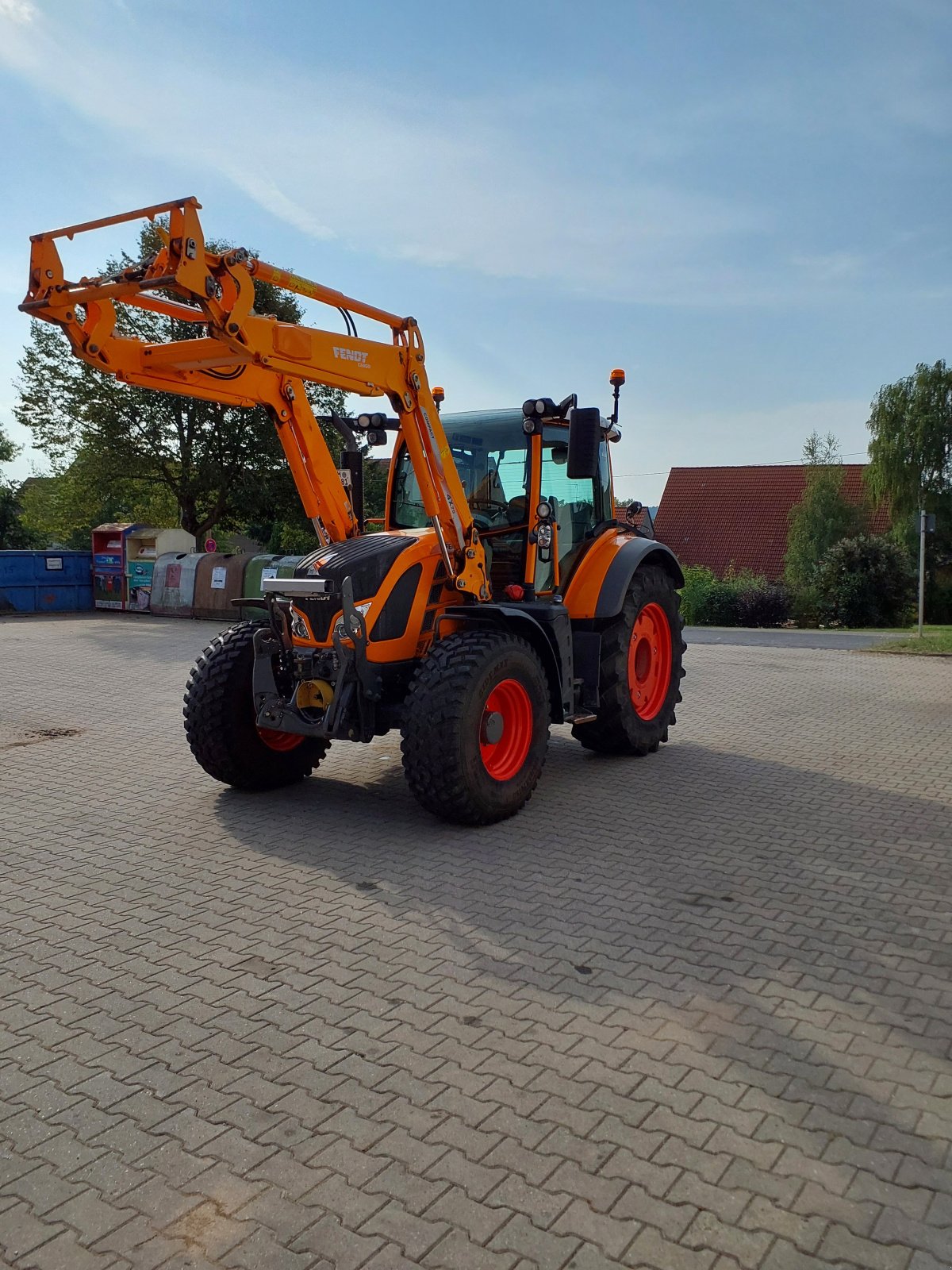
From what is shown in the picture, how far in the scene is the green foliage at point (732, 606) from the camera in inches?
1048

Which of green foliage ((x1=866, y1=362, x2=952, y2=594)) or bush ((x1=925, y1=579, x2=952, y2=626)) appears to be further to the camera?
green foliage ((x1=866, y1=362, x2=952, y2=594))

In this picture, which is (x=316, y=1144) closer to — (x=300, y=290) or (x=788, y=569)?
(x=300, y=290)

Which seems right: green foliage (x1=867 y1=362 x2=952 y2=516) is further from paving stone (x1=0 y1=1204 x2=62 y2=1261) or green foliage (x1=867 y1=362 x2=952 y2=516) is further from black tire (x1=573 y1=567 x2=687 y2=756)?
paving stone (x1=0 y1=1204 x2=62 y2=1261)

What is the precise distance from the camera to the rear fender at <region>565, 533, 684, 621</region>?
284 inches

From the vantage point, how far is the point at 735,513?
40.4m

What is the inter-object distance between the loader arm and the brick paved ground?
6.67 feet

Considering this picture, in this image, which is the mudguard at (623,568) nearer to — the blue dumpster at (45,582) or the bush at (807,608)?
the blue dumpster at (45,582)

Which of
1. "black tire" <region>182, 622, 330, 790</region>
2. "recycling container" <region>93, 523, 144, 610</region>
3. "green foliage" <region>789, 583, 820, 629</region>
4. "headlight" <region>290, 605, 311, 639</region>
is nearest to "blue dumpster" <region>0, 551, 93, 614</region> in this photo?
"recycling container" <region>93, 523, 144, 610</region>

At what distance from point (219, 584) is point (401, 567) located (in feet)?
55.6

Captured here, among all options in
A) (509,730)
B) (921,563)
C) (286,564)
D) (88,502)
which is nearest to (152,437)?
(88,502)

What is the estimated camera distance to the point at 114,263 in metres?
23.9

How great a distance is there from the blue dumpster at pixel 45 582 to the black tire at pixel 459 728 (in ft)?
67.6

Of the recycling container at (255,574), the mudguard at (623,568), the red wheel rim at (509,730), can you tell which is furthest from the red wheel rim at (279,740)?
the recycling container at (255,574)

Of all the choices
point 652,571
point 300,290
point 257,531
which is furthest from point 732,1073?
point 257,531
